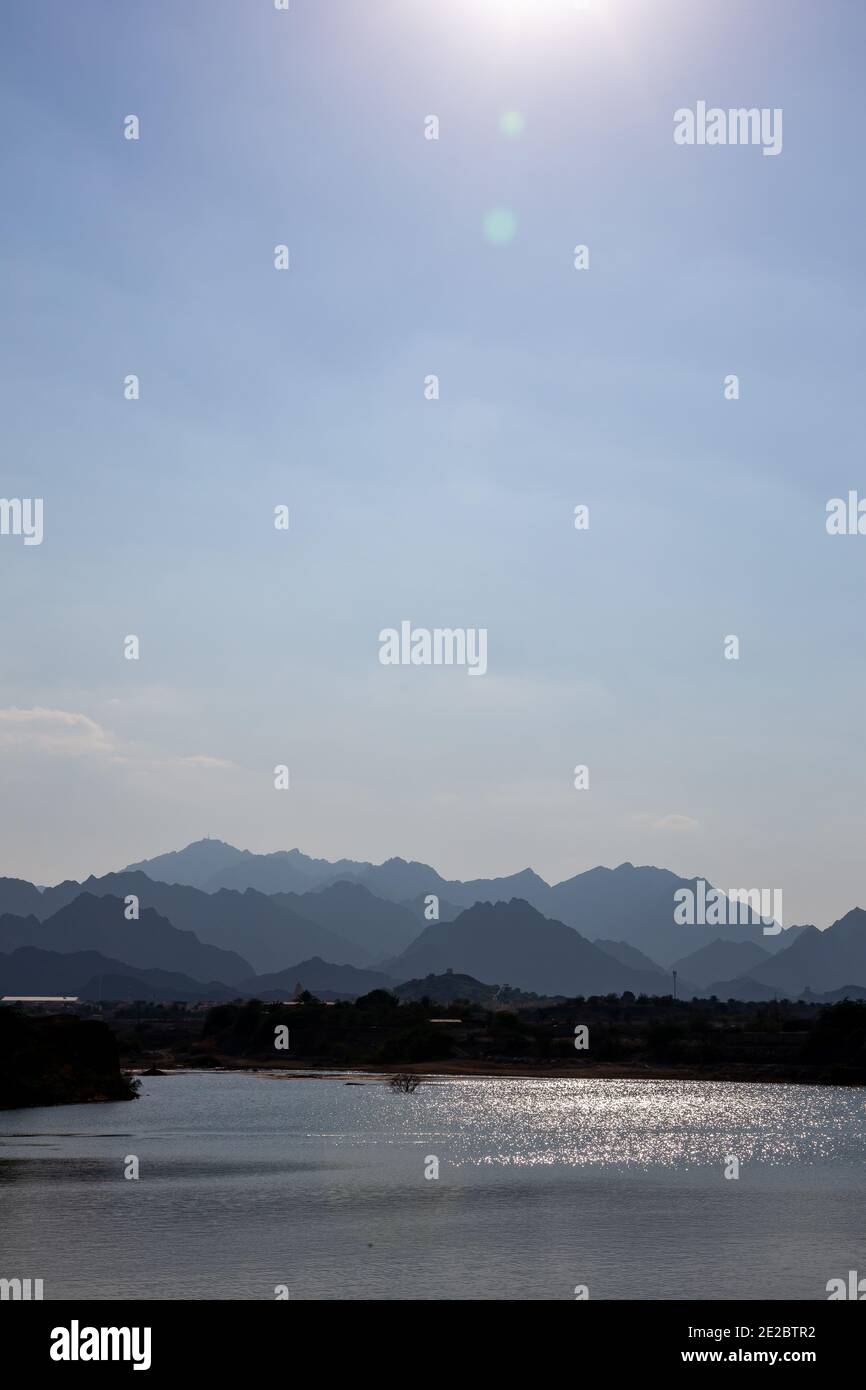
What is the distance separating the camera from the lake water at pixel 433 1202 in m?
49.7

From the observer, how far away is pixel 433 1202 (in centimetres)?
6844

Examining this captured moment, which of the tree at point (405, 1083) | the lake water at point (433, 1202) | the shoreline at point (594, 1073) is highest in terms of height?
the lake water at point (433, 1202)

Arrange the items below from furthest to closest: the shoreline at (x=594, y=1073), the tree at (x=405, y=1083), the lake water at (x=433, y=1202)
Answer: the shoreline at (x=594, y=1073) → the tree at (x=405, y=1083) → the lake water at (x=433, y=1202)

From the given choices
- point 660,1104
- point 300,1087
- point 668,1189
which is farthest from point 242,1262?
point 300,1087

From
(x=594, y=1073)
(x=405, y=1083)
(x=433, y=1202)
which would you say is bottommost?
(x=594, y=1073)

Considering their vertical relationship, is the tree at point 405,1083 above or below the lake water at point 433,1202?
below

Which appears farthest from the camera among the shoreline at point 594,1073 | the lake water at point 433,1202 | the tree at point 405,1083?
the shoreline at point 594,1073

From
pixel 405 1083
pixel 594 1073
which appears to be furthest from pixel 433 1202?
pixel 594 1073

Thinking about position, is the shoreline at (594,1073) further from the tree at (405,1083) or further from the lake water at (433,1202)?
the lake water at (433,1202)

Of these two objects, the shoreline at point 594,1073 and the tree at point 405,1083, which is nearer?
the tree at point 405,1083

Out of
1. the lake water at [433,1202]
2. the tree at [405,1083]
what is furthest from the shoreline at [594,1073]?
the lake water at [433,1202]

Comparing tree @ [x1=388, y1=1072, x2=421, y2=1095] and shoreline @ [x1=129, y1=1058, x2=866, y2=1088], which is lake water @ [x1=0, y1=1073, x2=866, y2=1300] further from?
shoreline @ [x1=129, y1=1058, x2=866, y2=1088]

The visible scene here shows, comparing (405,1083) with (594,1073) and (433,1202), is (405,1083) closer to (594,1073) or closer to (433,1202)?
(594,1073)
